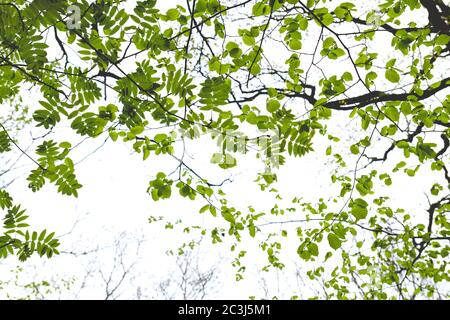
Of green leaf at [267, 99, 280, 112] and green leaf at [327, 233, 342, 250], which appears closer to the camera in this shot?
green leaf at [327, 233, 342, 250]

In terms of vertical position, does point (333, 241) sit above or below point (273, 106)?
below

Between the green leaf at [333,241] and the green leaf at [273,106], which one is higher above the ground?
the green leaf at [273,106]

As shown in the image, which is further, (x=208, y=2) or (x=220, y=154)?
(x=208, y=2)

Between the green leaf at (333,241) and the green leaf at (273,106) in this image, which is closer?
the green leaf at (333,241)

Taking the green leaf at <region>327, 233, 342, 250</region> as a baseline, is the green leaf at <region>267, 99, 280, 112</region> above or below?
above

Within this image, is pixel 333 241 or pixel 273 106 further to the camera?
pixel 273 106
